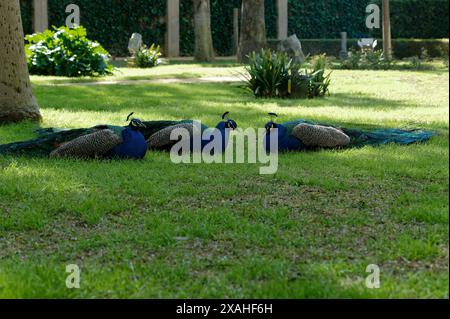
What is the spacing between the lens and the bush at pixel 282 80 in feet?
41.9

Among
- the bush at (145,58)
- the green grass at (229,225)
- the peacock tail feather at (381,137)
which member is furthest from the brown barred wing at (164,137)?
the bush at (145,58)

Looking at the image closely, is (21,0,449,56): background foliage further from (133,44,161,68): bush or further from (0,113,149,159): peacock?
(0,113,149,159): peacock

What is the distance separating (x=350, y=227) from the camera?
4777 millimetres

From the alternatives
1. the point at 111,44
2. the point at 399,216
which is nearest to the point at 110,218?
the point at 399,216

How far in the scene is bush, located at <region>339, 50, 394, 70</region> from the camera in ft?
65.1

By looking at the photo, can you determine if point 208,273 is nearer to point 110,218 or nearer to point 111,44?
point 110,218

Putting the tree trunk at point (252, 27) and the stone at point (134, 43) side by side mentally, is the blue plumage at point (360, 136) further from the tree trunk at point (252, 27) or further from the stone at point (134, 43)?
the stone at point (134, 43)

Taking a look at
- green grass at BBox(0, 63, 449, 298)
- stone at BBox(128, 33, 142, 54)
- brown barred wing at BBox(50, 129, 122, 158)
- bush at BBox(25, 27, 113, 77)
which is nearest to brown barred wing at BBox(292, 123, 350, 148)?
green grass at BBox(0, 63, 449, 298)

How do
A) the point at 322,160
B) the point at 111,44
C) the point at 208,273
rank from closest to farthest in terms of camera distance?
the point at 208,273 < the point at 322,160 < the point at 111,44

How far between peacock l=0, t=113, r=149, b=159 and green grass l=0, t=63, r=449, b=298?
16 centimetres

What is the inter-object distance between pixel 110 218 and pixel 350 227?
1660 millimetres

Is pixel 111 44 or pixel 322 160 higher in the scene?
pixel 111 44

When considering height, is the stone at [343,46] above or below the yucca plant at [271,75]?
above

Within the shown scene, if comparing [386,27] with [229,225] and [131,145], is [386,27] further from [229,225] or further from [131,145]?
[229,225]
